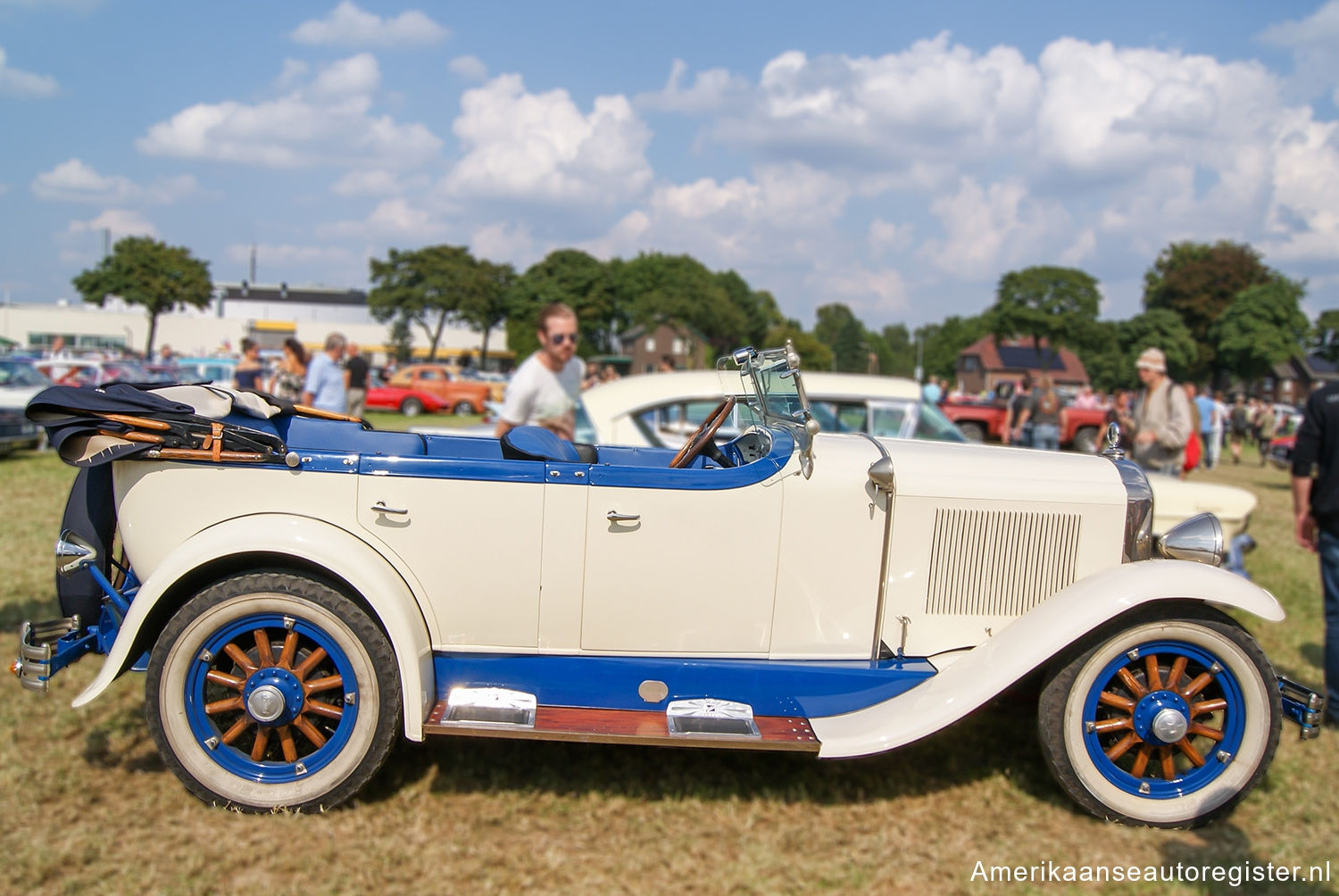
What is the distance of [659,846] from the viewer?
2.71 metres

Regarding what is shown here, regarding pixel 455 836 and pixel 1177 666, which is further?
pixel 1177 666

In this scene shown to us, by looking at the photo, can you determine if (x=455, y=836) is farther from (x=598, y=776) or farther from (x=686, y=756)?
(x=686, y=756)

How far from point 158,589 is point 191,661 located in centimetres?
27

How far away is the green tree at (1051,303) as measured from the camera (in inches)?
2687

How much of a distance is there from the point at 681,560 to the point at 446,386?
82.4 feet

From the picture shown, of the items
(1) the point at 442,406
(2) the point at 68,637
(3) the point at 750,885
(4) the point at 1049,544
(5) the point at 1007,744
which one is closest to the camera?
(3) the point at 750,885

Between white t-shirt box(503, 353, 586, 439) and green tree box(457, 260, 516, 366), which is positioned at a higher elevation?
green tree box(457, 260, 516, 366)

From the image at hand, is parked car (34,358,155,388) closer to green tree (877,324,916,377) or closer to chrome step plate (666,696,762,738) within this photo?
chrome step plate (666,696,762,738)

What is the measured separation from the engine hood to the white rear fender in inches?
62.2

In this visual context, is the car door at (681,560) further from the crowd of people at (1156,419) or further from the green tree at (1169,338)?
the green tree at (1169,338)

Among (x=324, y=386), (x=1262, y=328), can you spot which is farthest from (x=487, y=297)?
(x=324, y=386)

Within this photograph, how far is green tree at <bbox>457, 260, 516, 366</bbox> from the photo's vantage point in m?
57.3

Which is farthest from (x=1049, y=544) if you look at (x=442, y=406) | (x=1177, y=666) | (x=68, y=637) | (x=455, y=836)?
(x=442, y=406)

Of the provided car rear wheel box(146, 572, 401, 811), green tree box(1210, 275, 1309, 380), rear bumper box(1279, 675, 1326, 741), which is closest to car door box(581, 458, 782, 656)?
car rear wheel box(146, 572, 401, 811)
